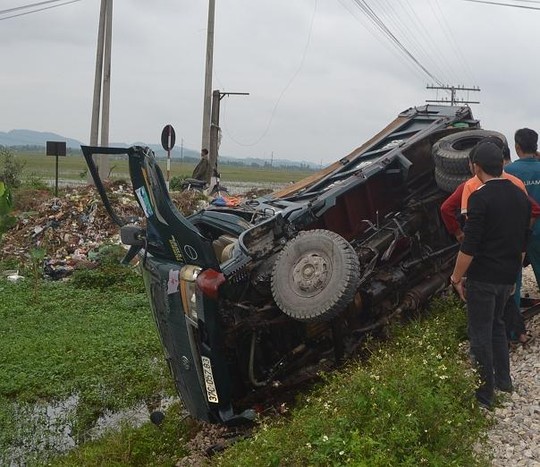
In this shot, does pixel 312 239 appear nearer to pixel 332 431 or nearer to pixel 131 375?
pixel 332 431

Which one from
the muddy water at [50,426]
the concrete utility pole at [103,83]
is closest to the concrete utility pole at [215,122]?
the concrete utility pole at [103,83]

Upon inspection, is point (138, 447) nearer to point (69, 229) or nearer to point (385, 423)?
point (385, 423)

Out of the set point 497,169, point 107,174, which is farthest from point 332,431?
point 107,174

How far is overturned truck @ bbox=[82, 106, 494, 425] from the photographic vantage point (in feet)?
17.7

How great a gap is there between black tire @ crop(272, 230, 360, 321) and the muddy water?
103 inches

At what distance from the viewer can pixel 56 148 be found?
71.4ft

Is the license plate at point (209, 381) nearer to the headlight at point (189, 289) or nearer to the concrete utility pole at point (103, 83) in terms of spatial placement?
the headlight at point (189, 289)

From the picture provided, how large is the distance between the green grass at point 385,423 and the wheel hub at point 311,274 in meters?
0.68

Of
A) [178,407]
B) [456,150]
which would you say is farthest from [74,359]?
[456,150]

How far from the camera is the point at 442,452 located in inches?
159

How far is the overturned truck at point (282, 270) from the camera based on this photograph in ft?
17.7

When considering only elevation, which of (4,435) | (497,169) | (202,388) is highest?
(497,169)

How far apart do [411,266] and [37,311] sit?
6.63 meters

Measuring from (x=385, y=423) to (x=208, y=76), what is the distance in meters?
20.8
